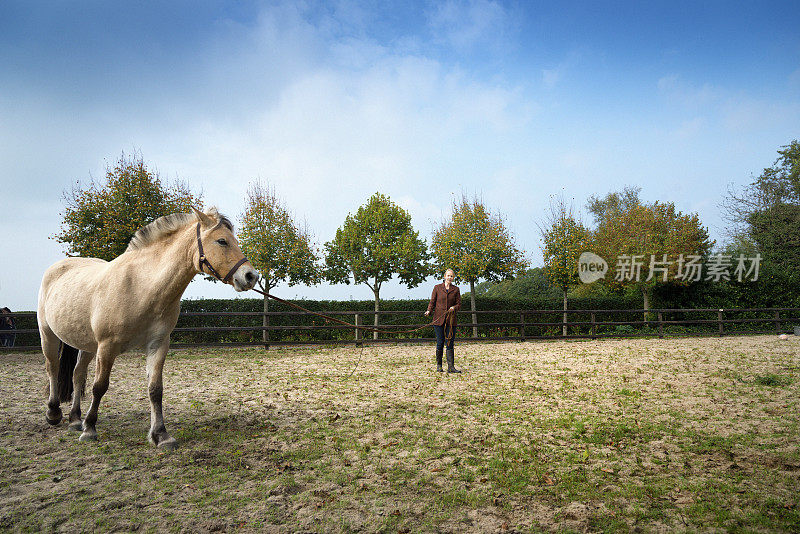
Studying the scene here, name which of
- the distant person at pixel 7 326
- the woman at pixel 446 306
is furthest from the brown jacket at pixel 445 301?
the distant person at pixel 7 326

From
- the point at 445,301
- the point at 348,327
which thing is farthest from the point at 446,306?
the point at 348,327

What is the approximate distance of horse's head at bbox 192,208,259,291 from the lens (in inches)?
153

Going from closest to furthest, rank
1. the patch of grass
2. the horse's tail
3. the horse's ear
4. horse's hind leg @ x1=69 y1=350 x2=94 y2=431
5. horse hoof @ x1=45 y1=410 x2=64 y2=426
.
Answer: the horse's ear < horse's hind leg @ x1=69 y1=350 x2=94 y2=431 < horse hoof @ x1=45 y1=410 x2=64 y2=426 < the horse's tail < the patch of grass

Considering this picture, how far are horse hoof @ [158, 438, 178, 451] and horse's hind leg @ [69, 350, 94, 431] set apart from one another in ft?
4.81

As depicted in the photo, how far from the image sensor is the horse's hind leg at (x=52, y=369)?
4906 millimetres

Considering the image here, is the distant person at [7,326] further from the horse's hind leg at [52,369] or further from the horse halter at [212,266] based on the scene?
the horse halter at [212,266]

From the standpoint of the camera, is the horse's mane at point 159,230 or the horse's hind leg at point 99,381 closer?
the horse's hind leg at point 99,381

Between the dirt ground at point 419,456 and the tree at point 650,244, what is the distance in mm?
13476

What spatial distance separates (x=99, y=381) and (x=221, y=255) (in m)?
1.83

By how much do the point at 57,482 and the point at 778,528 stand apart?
5312 mm

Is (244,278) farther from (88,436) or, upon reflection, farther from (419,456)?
(88,436)

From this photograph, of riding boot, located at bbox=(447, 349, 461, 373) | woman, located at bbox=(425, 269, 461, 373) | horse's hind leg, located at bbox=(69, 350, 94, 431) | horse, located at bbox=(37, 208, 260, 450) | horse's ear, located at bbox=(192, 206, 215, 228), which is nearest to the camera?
horse, located at bbox=(37, 208, 260, 450)

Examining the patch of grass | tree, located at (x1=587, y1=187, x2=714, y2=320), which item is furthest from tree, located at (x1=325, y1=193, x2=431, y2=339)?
the patch of grass

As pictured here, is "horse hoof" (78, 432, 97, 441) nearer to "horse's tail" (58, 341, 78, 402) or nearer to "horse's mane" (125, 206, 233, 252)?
"horse's tail" (58, 341, 78, 402)
